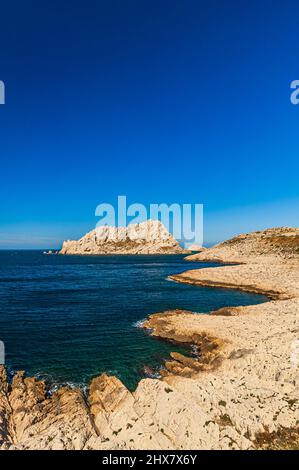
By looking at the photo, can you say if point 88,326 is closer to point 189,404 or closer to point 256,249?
point 189,404

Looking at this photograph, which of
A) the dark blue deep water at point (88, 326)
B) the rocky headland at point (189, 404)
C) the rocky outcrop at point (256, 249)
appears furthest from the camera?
the rocky outcrop at point (256, 249)

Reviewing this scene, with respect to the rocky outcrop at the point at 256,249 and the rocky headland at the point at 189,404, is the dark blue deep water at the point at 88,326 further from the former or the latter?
the rocky outcrop at the point at 256,249

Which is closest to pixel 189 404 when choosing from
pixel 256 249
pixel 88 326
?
pixel 88 326

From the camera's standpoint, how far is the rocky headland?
13297 millimetres

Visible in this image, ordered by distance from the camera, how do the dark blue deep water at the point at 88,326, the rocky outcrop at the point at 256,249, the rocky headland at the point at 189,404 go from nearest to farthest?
Result: 1. the rocky headland at the point at 189,404
2. the dark blue deep water at the point at 88,326
3. the rocky outcrop at the point at 256,249

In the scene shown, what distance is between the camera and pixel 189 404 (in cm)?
1536

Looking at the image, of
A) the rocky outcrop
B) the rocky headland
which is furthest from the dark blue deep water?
the rocky outcrop

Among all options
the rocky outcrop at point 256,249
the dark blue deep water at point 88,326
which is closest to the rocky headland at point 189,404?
the dark blue deep water at point 88,326

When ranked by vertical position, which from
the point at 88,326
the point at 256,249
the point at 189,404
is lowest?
the point at 88,326

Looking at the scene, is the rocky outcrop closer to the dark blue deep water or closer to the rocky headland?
the dark blue deep water

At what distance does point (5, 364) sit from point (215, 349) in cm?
1866

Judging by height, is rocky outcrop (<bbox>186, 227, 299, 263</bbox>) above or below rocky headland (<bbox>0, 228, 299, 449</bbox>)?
above

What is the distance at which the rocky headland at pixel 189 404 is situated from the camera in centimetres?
1330

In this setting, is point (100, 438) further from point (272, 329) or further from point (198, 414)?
point (272, 329)
